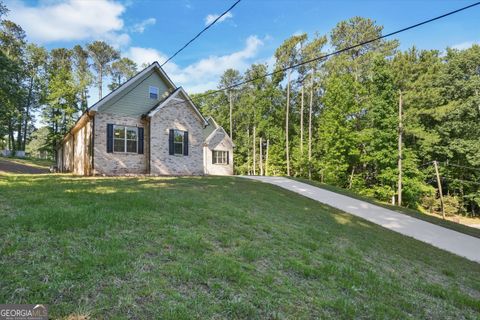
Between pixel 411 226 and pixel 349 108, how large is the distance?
18.7 metres

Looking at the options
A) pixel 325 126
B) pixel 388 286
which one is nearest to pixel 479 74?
pixel 325 126

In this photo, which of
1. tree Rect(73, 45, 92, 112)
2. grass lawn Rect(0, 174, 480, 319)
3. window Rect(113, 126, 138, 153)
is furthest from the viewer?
tree Rect(73, 45, 92, 112)

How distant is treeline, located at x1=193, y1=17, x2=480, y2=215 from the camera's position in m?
21.9

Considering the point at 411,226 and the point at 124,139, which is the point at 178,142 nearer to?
the point at 124,139

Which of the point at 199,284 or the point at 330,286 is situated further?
the point at 330,286

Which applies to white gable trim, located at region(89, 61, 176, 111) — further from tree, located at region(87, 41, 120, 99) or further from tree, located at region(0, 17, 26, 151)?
tree, located at region(87, 41, 120, 99)

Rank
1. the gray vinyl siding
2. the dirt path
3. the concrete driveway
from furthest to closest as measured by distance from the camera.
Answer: the dirt path
the gray vinyl siding
the concrete driveway

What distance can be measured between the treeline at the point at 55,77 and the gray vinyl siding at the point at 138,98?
20.9m

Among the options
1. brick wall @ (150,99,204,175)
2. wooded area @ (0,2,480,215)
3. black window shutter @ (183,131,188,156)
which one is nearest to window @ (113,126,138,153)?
brick wall @ (150,99,204,175)

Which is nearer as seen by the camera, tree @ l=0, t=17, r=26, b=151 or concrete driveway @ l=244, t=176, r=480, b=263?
concrete driveway @ l=244, t=176, r=480, b=263

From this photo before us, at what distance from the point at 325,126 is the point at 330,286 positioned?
25325 millimetres

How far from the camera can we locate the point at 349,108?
2686 centimetres

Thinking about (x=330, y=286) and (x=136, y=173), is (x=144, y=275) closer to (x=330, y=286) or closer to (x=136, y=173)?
(x=330, y=286)

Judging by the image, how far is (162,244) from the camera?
412cm
